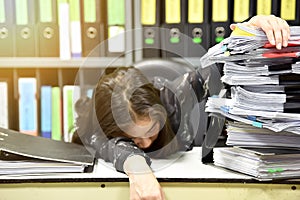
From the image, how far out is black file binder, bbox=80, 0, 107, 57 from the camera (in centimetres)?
177

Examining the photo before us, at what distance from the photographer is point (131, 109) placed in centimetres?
114

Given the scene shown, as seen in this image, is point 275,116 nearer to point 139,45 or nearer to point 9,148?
point 9,148

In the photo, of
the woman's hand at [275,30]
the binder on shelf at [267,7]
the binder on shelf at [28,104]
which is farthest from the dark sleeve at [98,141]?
the binder on shelf at [267,7]

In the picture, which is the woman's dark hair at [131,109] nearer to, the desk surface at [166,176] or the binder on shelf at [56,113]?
the desk surface at [166,176]

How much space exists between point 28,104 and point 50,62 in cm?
18

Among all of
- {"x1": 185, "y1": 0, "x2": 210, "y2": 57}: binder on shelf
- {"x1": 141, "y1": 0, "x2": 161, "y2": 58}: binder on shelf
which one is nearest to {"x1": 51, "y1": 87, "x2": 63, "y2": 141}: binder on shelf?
{"x1": 141, "y1": 0, "x2": 161, "y2": 58}: binder on shelf

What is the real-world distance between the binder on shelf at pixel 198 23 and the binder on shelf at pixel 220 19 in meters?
0.02

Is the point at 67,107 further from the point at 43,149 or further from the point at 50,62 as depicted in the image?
the point at 43,149

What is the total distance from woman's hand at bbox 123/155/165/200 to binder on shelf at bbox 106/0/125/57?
0.87m

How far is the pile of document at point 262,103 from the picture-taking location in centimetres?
93

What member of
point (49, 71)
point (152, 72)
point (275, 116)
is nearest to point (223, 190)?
point (275, 116)

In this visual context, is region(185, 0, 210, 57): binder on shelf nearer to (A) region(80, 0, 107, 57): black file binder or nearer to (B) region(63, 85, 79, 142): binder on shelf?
(A) region(80, 0, 107, 57): black file binder

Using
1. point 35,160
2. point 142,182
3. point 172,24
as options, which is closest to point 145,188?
point 142,182

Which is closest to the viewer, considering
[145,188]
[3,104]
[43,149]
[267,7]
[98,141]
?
[145,188]
